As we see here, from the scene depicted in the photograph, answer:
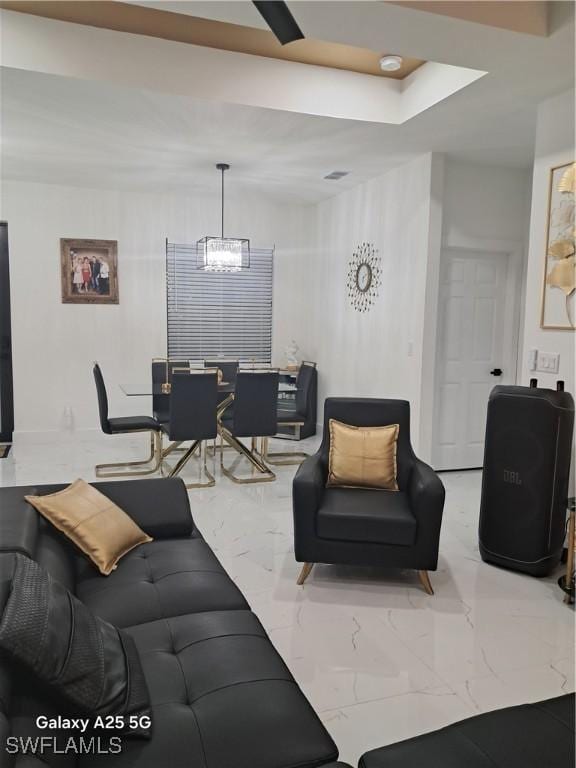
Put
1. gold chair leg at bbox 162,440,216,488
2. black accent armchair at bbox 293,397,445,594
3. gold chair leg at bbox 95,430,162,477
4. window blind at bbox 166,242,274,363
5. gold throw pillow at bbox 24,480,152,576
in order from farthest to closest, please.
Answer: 1. window blind at bbox 166,242,274,363
2. gold chair leg at bbox 95,430,162,477
3. gold chair leg at bbox 162,440,216,488
4. black accent armchair at bbox 293,397,445,594
5. gold throw pillow at bbox 24,480,152,576

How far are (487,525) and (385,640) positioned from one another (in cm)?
111

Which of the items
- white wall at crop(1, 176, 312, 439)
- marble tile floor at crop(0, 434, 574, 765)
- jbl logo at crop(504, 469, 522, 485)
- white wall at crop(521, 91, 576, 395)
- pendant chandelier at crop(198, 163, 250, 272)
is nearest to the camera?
marble tile floor at crop(0, 434, 574, 765)

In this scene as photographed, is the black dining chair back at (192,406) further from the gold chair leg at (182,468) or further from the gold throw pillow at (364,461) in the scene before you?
the gold throw pillow at (364,461)

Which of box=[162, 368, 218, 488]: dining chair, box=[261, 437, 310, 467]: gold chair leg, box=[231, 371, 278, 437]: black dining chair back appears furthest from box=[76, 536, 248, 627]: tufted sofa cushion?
box=[261, 437, 310, 467]: gold chair leg

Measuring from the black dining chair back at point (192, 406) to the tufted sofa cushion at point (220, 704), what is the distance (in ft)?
9.41

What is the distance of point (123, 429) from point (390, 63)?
342 cm

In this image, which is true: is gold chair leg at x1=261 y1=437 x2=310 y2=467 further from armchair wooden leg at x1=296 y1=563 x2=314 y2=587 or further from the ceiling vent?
the ceiling vent

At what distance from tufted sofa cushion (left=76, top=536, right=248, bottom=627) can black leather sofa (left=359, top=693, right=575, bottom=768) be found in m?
0.78

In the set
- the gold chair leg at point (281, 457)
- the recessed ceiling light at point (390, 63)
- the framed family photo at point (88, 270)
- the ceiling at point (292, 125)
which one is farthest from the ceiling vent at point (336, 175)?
the gold chair leg at point (281, 457)

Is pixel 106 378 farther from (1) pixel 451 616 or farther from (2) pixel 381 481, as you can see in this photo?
(1) pixel 451 616

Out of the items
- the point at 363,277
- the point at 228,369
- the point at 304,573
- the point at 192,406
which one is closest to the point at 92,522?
the point at 304,573

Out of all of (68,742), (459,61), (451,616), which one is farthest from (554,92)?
(68,742)

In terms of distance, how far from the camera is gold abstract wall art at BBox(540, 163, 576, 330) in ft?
11.1

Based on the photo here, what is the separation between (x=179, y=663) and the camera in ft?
5.45
